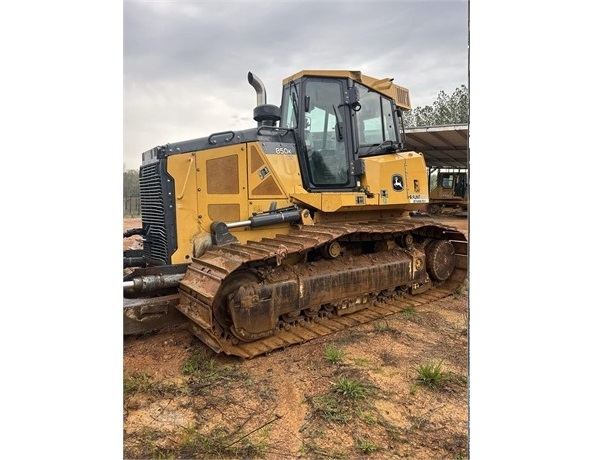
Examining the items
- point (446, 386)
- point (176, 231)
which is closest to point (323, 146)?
point (176, 231)

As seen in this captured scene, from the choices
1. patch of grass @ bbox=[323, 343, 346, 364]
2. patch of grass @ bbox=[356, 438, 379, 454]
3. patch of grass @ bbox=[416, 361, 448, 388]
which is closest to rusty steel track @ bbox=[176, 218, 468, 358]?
patch of grass @ bbox=[323, 343, 346, 364]

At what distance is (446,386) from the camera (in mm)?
2344

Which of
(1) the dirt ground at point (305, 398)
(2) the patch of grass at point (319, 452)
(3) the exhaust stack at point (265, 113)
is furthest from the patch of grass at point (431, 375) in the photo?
(3) the exhaust stack at point (265, 113)

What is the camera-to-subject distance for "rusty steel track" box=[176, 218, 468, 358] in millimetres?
2898

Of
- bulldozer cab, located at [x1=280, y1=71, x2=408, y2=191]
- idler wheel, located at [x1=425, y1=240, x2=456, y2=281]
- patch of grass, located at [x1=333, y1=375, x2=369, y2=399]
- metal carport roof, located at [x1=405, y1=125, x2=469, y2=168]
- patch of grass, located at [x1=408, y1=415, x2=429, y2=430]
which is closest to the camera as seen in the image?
metal carport roof, located at [x1=405, y1=125, x2=469, y2=168]

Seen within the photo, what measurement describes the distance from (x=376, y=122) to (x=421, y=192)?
0.98 meters

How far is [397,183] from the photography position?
4188mm

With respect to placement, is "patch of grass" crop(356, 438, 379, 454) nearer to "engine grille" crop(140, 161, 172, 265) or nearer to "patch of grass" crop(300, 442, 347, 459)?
"patch of grass" crop(300, 442, 347, 459)

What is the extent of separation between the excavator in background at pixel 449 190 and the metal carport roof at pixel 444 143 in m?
0.06

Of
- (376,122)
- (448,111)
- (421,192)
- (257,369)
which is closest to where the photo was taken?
(448,111)

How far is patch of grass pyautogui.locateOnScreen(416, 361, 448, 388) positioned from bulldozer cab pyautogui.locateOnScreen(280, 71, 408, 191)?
195 centimetres

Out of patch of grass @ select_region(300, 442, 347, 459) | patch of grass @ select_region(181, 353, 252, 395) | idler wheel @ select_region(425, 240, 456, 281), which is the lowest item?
patch of grass @ select_region(300, 442, 347, 459)

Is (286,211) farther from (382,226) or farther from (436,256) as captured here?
(436,256)

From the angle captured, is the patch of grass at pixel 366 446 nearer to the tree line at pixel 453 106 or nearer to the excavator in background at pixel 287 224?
the excavator in background at pixel 287 224
